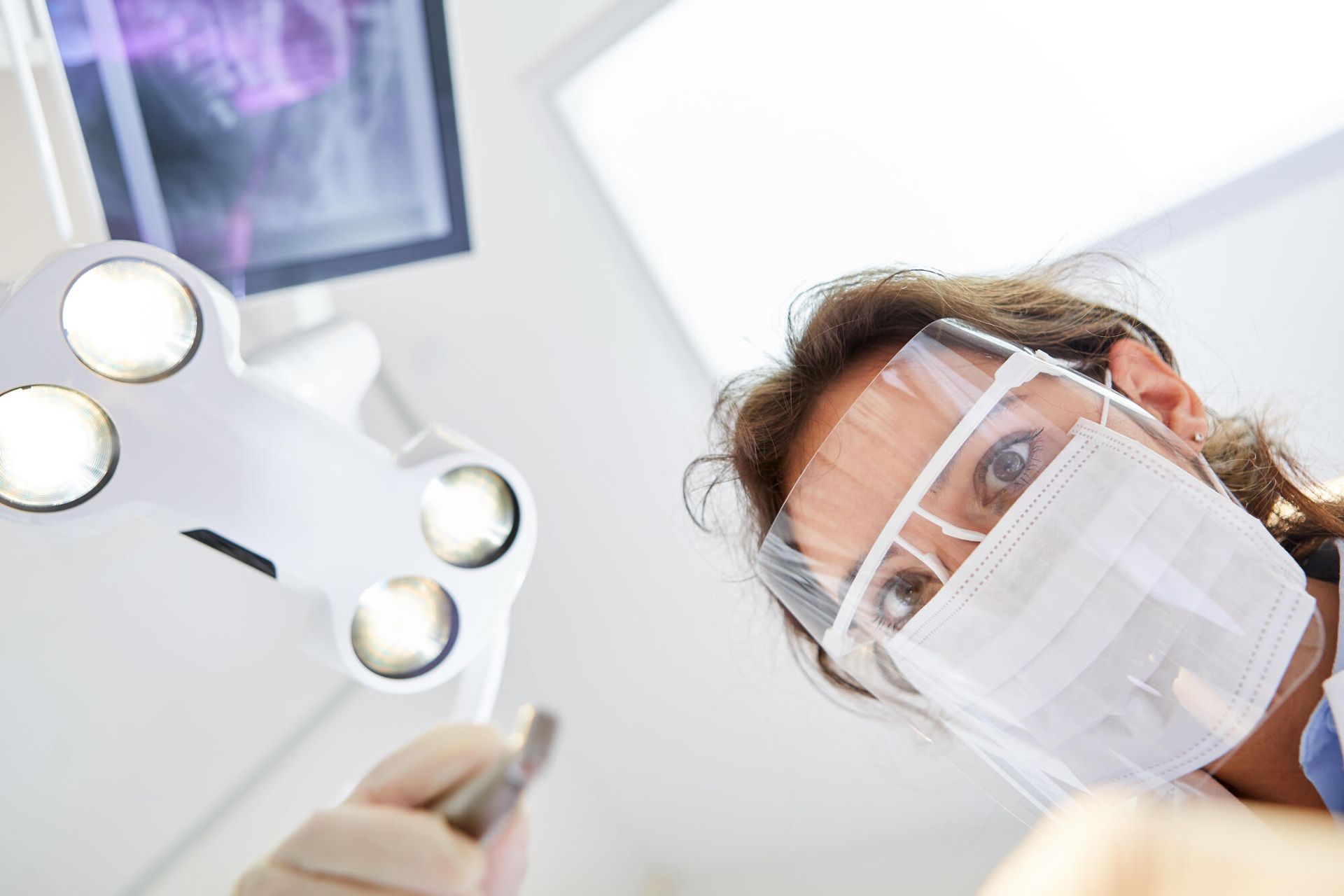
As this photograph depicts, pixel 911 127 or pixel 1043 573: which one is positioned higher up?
pixel 911 127

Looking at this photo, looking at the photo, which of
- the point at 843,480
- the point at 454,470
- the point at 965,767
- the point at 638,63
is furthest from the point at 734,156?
the point at 965,767

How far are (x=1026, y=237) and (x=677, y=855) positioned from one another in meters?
1.25

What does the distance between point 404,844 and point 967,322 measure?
908mm

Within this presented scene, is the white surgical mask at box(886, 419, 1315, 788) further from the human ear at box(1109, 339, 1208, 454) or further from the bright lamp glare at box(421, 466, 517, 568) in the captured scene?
the bright lamp glare at box(421, 466, 517, 568)

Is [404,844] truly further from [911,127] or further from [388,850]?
[911,127]

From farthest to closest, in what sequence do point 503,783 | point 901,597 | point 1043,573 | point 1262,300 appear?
point 1262,300 < point 901,597 < point 1043,573 < point 503,783

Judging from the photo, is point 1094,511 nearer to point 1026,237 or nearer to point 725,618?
point 1026,237

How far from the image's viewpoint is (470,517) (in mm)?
781

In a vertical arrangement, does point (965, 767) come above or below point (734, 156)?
below

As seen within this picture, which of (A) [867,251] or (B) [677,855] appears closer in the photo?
(A) [867,251]

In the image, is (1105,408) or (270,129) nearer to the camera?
(1105,408)

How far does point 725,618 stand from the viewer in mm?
1563

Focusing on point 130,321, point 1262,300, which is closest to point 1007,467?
point 1262,300

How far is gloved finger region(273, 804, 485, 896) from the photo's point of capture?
0.42m
